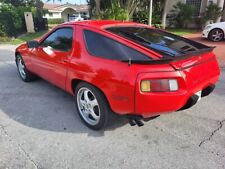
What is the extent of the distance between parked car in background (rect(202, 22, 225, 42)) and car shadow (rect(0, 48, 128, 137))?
9.13 meters

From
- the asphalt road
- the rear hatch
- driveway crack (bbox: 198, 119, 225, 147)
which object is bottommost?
driveway crack (bbox: 198, 119, 225, 147)

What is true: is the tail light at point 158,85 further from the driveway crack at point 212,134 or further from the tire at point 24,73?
the tire at point 24,73

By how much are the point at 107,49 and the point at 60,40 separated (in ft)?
4.29

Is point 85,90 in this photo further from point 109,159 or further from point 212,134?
point 212,134

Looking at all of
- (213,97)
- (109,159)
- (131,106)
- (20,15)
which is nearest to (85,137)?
(109,159)

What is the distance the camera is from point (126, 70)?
2645 millimetres

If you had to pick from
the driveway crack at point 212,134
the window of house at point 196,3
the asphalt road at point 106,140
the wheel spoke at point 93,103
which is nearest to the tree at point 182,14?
the window of house at point 196,3

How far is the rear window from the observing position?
2.98 metres

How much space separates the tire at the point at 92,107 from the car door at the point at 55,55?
0.48 m

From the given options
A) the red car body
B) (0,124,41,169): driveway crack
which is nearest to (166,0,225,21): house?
the red car body

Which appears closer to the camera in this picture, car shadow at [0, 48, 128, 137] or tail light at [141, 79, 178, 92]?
tail light at [141, 79, 178, 92]

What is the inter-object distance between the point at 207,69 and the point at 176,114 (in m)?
1.01

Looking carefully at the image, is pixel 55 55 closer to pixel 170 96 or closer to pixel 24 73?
pixel 24 73

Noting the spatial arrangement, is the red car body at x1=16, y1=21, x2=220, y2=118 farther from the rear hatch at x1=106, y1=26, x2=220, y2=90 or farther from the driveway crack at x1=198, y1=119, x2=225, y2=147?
the driveway crack at x1=198, y1=119, x2=225, y2=147
